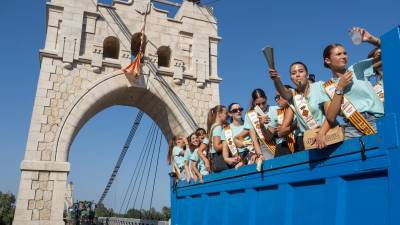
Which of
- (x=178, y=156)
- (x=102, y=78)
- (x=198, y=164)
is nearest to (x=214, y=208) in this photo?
(x=198, y=164)

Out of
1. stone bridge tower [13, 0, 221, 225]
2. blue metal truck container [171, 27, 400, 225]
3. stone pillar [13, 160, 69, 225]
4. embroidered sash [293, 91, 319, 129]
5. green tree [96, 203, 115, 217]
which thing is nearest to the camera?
blue metal truck container [171, 27, 400, 225]

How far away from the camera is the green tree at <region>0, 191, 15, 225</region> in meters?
18.0

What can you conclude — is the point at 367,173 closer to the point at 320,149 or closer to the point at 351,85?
the point at 320,149

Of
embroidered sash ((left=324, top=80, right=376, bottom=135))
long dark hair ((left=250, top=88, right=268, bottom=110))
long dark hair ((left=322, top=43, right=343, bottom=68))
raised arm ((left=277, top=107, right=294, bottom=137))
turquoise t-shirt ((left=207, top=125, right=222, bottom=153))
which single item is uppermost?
long dark hair ((left=250, top=88, right=268, bottom=110))

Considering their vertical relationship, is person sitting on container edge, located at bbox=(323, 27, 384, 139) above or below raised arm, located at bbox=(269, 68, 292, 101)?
below

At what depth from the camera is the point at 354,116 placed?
2371 mm

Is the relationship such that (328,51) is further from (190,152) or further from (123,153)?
(123,153)

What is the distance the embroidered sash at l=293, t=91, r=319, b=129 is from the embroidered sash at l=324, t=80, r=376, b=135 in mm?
316

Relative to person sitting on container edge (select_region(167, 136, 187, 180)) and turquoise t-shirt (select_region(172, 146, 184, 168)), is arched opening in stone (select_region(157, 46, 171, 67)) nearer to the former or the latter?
person sitting on container edge (select_region(167, 136, 187, 180))

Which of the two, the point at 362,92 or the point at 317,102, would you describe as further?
the point at 317,102

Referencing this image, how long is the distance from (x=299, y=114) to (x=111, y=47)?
10032 millimetres

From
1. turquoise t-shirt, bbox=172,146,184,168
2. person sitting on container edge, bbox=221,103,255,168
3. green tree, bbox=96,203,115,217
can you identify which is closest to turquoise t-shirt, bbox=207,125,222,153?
person sitting on container edge, bbox=221,103,255,168

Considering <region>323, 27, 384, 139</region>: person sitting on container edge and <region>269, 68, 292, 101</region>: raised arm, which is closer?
<region>323, 27, 384, 139</region>: person sitting on container edge

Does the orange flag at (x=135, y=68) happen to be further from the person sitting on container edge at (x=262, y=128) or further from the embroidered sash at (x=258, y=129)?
the embroidered sash at (x=258, y=129)
